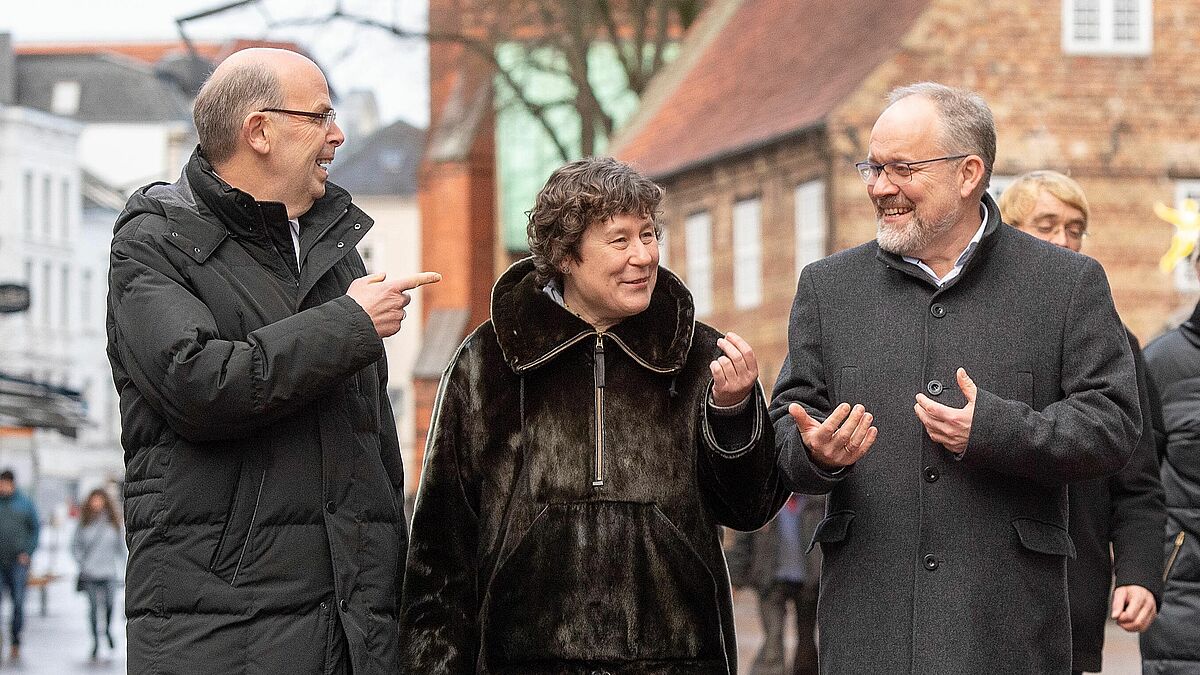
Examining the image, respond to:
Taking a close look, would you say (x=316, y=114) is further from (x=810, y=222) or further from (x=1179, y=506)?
(x=810, y=222)

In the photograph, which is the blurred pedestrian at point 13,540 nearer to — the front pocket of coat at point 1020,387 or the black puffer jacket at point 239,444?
the black puffer jacket at point 239,444

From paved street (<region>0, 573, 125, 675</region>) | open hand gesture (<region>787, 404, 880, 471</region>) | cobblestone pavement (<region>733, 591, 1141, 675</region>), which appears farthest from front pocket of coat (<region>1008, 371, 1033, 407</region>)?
cobblestone pavement (<region>733, 591, 1141, 675</region>)

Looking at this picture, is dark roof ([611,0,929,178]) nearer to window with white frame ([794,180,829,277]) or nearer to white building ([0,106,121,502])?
window with white frame ([794,180,829,277])

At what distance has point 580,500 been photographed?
5262 millimetres

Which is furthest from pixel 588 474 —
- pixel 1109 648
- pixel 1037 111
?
pixel 1037 111

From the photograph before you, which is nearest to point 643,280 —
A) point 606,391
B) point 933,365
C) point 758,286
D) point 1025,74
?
point 606,391

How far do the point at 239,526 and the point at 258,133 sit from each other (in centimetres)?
100

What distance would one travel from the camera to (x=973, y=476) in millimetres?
5148

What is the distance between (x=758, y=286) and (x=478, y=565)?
88.1 ft

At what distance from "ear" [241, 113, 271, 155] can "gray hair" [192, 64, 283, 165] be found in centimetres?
2

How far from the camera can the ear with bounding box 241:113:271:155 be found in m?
5.09

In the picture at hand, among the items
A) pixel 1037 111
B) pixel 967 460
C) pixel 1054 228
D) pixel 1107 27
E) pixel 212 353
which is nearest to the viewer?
pixel 212 353

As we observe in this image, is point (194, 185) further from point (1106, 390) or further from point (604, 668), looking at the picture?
point (1106, 390)

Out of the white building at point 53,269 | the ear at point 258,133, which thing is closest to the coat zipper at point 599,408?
the ear at point 258,133
